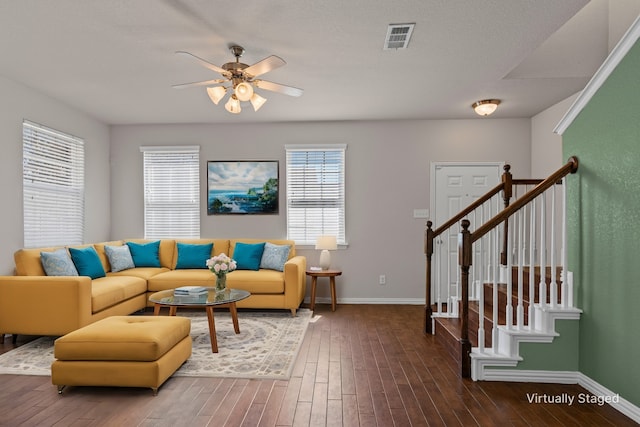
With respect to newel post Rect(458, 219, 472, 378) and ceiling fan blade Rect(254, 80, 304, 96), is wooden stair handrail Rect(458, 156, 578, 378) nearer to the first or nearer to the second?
newel post Rect(458, 219, 472, 378)

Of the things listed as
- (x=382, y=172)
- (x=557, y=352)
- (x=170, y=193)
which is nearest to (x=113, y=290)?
(x=170, y=193)

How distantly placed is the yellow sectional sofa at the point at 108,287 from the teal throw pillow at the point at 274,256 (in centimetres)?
8

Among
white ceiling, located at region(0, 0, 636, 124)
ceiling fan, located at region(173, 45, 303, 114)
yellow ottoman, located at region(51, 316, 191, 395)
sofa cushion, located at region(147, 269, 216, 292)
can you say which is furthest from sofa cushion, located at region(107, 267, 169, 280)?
ceiling fan, located at region(173, 45, 303, 114)

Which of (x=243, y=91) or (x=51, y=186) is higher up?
(x=243, y=91)

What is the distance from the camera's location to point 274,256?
5.40 m

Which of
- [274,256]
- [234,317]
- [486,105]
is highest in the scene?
[486,105]

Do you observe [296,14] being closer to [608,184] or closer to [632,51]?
[632,51]

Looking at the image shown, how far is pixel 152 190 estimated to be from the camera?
613 cm

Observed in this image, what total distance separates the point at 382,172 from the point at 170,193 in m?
3.25

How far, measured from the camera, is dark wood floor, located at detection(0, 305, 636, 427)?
2.40m

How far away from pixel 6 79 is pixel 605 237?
565 cm

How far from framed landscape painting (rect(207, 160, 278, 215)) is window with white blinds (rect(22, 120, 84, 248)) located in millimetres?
1745

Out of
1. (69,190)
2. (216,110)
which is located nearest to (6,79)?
(69,190)

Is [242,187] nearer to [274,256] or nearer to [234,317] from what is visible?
[274,256]
